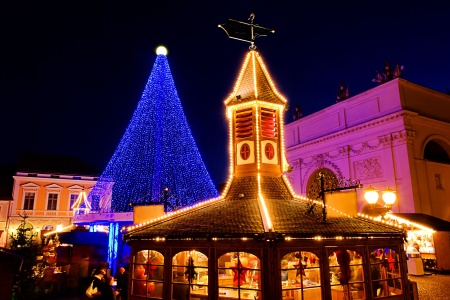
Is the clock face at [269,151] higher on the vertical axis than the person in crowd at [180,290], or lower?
higher

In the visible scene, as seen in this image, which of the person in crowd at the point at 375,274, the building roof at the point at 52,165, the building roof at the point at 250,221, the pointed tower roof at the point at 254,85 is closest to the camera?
the building roof at the point at 250,221

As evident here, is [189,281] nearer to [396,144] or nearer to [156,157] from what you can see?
[156,157]

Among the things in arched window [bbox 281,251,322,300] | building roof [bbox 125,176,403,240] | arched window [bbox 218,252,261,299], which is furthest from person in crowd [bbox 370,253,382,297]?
arched window [bbox 218,252,261,299]

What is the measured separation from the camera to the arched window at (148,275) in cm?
984

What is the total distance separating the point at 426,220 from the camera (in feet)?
63.6

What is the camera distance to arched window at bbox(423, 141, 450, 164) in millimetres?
23500

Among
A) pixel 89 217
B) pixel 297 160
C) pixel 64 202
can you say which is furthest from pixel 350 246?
pixel 64 202

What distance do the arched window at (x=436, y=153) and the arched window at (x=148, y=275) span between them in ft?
65.8

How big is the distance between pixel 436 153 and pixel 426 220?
6.89 m

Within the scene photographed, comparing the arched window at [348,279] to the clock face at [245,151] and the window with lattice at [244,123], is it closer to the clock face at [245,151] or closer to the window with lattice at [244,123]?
the clock face at [245,151]

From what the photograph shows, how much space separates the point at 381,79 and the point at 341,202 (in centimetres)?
1804

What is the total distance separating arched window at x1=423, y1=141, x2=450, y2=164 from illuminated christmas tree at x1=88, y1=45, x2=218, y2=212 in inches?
583

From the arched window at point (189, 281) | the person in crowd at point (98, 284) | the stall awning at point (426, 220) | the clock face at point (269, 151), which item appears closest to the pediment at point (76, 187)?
the arched window at point (189, 281)

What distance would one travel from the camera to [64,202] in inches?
1438
